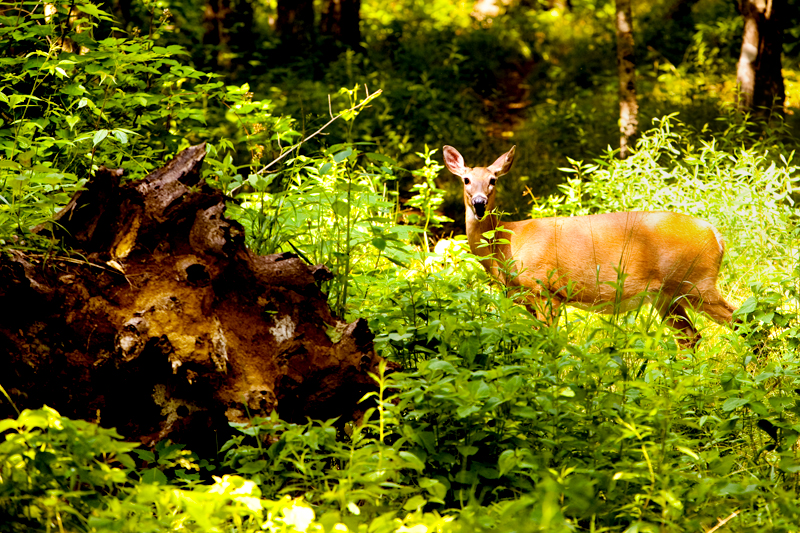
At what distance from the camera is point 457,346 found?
345cm

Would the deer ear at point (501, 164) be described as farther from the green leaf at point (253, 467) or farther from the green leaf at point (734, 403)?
the green leaf at point (253, 467)

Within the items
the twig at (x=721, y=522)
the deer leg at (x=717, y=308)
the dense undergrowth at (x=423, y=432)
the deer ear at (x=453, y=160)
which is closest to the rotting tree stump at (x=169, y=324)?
the dense undergrowth at (x=423, y=432)

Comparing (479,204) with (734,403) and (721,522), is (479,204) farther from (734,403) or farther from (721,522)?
(721,522)

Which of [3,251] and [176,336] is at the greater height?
[3,251]

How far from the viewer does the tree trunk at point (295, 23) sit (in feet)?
52.0

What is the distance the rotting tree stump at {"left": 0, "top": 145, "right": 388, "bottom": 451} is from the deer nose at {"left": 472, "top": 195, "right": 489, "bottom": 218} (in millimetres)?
3042

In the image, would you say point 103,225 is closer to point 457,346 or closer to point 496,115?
point 457,346

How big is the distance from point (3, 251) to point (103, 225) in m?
0.45

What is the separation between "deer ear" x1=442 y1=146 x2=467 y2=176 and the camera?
7.04 metres

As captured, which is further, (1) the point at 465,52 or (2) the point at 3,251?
(1) the point at 465,52

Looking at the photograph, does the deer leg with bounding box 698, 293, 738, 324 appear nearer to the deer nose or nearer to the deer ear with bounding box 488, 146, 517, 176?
the deer nose

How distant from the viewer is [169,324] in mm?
3209

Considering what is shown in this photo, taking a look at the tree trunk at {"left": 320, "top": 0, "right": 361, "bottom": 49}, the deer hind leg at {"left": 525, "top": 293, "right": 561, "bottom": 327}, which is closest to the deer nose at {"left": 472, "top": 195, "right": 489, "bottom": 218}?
the deer hind leg at {"left": 525, "top": 293, "right": 561, "bottom": 327}

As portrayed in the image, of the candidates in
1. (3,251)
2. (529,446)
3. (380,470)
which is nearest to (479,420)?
(529,446)
